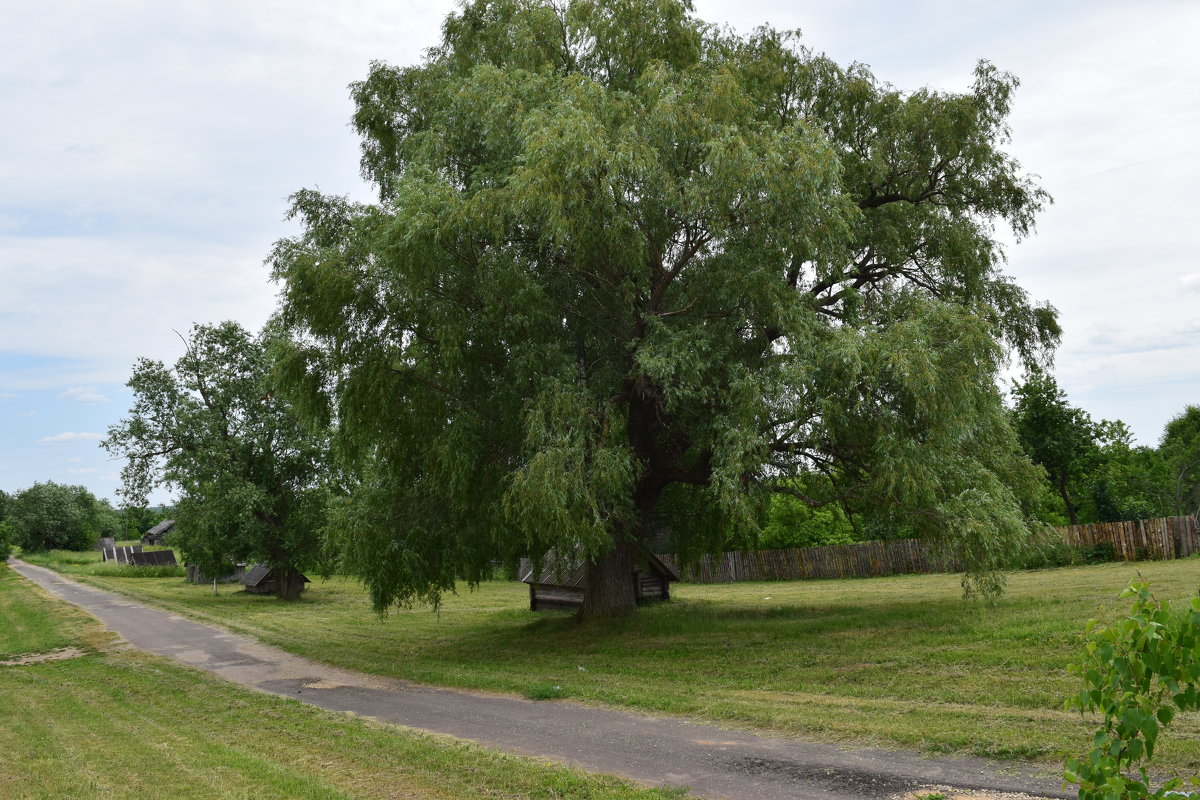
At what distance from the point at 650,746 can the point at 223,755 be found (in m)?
4.49

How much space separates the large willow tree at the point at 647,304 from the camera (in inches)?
556

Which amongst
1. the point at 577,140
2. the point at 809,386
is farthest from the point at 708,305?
the point at 577,140

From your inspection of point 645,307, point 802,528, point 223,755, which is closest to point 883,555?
point 802,528

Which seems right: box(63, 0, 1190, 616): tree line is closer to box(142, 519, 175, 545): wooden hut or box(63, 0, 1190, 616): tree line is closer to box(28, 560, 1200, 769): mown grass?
box(28, 560, 1200, 769): mown grass

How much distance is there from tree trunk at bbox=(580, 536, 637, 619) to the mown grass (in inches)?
24.6

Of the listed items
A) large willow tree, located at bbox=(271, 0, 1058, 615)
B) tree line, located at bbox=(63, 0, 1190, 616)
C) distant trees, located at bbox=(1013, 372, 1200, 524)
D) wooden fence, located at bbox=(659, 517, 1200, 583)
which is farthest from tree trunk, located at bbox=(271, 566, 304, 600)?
distant trees, located at bbox=(1013, 372, 1200, 524)

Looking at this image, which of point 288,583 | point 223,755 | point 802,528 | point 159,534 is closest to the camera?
point 223,755

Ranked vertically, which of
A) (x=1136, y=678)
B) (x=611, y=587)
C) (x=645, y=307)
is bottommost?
(x=611, y=587)

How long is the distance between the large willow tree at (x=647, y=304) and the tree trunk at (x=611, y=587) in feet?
0.23

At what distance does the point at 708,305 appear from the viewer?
15844 mm

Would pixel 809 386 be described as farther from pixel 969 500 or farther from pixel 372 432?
pixel 372 432

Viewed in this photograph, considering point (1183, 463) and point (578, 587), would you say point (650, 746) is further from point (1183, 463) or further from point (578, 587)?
point (1183, 463)

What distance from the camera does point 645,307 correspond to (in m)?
16.3

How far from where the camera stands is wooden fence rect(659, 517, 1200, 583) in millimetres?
25016
